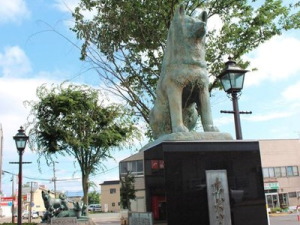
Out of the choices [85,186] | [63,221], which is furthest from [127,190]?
[85,186]

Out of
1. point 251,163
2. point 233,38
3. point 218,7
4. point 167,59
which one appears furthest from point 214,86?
point 251,163

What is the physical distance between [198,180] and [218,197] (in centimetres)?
28

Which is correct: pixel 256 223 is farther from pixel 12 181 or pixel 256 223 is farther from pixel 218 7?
pixel 12 181

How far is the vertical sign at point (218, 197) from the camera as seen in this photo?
3.92 m

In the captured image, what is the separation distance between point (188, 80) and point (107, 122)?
15.8 m

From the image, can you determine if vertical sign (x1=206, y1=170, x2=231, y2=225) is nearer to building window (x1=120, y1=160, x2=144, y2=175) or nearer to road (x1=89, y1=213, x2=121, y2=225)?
building window (x1=120, y1=160, x2=144, y2=175)

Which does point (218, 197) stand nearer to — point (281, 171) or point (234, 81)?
point (234, 81)

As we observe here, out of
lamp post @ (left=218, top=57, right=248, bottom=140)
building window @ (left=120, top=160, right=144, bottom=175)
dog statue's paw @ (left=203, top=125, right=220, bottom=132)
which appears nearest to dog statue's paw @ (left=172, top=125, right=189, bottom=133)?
dog statue's paw @ (left=203, top=125, right=220, bottom=132)

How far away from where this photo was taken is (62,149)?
19.5 metres

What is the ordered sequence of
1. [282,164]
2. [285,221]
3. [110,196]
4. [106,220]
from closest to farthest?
[285,221], [106,220], [282,164], [110,196]

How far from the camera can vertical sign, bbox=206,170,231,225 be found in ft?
12.8

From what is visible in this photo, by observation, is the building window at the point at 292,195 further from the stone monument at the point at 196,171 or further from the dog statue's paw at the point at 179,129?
the dog statue's paw at the point at 179,129

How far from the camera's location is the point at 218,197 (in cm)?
397

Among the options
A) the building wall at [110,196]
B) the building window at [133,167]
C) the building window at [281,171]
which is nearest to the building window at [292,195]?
the building window at [281,171]
